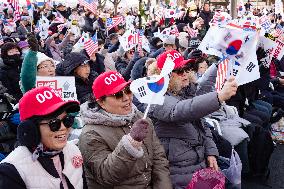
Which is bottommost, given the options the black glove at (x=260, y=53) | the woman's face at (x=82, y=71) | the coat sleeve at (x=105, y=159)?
the black glove at (x=260, y=53)

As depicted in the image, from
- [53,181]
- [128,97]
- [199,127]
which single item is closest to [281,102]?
[199,127]

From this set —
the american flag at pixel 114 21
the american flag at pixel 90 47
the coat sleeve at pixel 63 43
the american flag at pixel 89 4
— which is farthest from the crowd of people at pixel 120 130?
the american flag at pixel 114 21

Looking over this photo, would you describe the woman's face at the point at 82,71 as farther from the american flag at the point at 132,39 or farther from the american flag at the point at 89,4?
the american flag at the point at 89,4

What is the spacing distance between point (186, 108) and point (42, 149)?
1.21 meters

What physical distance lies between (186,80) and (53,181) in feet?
5.29

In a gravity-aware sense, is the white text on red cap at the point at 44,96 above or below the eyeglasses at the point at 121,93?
above

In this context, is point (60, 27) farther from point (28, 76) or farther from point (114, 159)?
point (114, 159)

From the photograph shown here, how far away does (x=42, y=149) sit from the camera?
8.15 feet

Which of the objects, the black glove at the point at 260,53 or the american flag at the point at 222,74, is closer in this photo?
the american flag at the point at 222,74

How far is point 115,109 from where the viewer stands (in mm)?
3137

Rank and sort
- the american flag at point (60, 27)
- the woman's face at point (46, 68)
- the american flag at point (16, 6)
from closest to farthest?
the woman's face at point (46, 68) → the american flag at point (16, 6) → the american flag at point (60, 27)

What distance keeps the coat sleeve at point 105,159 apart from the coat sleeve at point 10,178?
599mm

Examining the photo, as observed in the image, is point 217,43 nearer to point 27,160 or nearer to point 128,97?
point 128,97

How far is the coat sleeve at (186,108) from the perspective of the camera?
124 inches
